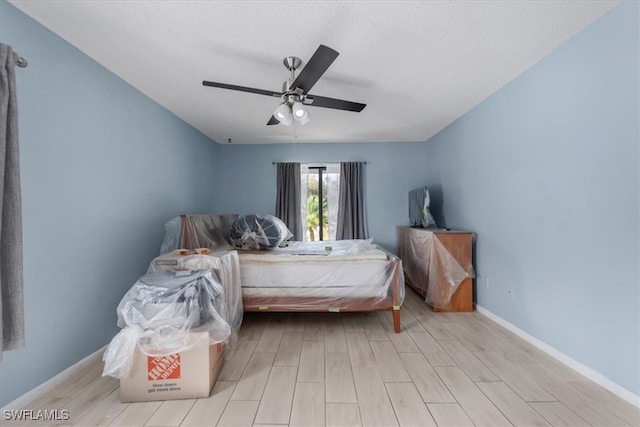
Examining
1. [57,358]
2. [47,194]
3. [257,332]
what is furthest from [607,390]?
[47,194]

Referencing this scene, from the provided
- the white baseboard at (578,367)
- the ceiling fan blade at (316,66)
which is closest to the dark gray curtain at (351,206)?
the white baseboard at (578,367)

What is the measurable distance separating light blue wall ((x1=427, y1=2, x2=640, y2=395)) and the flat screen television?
32.8 inches

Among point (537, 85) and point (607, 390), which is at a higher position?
point (537, 85)

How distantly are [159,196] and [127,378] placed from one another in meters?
1.81

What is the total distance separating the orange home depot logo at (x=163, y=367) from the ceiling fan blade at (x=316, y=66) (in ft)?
6.25

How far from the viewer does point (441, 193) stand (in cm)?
395

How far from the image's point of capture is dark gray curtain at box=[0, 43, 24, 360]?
4.13 feet

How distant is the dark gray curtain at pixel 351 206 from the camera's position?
4.43 meters

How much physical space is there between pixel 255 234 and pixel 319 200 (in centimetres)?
188

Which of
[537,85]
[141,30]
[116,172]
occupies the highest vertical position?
[141,30]

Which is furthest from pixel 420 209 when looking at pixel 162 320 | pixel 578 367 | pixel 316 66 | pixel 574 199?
pixel 162 320

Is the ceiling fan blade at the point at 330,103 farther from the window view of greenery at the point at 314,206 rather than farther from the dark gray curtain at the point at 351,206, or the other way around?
the window view of greenery at the point at 314,206

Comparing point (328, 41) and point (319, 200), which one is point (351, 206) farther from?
point (328, 41)

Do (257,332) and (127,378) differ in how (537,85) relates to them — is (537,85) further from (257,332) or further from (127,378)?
(127,378)
